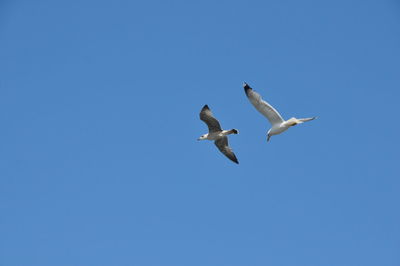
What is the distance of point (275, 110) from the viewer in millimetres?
24422

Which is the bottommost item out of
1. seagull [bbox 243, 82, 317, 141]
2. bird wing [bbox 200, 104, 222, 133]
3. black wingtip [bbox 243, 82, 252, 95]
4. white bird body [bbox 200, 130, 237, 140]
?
seagull [bbox 243, 82, 317, 141]

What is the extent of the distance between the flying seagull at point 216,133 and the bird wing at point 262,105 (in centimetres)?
194

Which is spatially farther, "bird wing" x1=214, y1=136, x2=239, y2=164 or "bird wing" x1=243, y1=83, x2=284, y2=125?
"bird wing" x1=214, y1=136, x2=239, y2=164

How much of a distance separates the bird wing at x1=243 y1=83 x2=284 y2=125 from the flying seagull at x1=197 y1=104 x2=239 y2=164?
1.94 meters

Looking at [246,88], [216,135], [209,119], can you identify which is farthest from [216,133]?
[246,88]

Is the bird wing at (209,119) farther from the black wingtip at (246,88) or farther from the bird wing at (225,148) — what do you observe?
the black wingtip at (246,88)

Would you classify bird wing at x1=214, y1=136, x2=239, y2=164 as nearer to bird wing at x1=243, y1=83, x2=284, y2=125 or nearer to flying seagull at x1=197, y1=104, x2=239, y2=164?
flying seagull at x1=197, y1=104, x2=239, y2=164

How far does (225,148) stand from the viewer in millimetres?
27906

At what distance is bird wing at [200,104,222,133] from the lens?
26734 millimetres

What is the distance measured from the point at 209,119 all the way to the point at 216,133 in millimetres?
683

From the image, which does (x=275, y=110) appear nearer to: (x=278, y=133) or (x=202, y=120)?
(x=278, y=133)

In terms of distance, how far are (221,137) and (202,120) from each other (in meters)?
1.11

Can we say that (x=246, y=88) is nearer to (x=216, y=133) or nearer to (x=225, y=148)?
(x=216, y=133)

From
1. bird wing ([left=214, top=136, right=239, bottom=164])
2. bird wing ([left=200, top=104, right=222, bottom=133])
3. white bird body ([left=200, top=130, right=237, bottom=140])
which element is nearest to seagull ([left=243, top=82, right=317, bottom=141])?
white bird body ([left=200, top=130, right=237, bottom=140])
